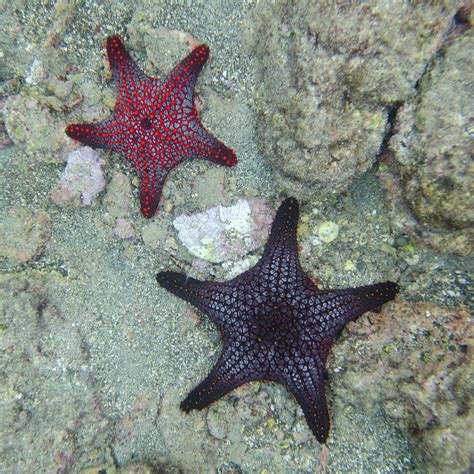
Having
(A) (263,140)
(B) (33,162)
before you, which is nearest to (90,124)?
(B) (33,162)

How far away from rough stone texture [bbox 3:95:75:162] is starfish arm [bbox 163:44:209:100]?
1.55m

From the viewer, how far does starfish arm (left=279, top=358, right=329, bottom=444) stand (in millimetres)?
4242

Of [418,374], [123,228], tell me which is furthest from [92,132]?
[418,374]

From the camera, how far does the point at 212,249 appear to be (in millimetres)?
4918

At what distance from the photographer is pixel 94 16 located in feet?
15.0

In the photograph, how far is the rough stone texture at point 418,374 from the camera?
3.79 m

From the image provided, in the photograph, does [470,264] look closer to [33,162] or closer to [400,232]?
[400,232]

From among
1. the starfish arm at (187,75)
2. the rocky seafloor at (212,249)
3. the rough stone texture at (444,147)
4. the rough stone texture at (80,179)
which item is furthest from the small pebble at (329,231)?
the rough stone texture at (80,179)

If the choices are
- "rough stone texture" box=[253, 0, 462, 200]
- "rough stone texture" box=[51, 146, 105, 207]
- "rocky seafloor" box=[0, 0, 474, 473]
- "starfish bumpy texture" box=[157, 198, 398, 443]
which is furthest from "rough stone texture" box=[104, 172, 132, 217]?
"rough stone texture" box=[253, 0, 462, 200]

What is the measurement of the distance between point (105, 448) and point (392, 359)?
392 centimetres

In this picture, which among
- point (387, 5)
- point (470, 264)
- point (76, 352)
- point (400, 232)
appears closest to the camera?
point (387, 5)

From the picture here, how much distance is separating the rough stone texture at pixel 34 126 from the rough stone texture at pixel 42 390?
68.9 inches

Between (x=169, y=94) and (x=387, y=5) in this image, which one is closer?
(x=387, y=5)

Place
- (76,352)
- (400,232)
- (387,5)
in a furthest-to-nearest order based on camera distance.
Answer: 1. (76,352)
2. (400,232)
3. (387,5)
